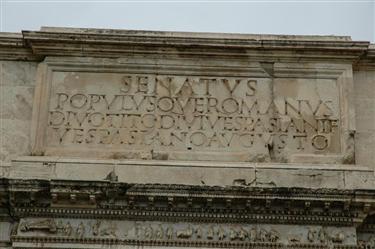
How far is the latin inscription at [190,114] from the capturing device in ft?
48.0

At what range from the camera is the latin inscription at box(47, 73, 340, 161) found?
48.0ft

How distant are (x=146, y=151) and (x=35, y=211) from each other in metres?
1.88

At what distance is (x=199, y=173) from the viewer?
14.2 meters

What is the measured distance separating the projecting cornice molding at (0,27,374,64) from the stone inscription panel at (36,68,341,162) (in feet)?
1.23

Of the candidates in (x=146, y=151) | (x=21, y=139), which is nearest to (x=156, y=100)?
(x=146, y=151)

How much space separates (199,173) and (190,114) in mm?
1110

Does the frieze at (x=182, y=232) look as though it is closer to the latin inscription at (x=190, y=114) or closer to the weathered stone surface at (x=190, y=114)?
the weathered stone surface at (x=190, y=114)

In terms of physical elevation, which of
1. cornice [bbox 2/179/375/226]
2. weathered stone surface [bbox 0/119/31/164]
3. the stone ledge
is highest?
weathered stone surface [bbox 0/119/31/164]

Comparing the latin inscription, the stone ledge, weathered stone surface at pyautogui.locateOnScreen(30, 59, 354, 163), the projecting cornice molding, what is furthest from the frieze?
the projecting cornice molding

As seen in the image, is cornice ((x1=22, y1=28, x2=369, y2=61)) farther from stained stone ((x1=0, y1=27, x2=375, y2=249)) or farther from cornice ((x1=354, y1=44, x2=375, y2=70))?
cornice ((x1=354, y1=44, x2=375, y2=70))

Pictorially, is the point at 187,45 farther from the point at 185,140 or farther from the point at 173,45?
the point at 185,140

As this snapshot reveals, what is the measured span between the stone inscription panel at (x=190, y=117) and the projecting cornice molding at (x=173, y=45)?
0.38 meters

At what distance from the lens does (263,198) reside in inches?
539

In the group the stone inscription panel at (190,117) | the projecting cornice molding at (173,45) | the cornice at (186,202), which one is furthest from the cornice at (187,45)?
the cornice at (186,202)
